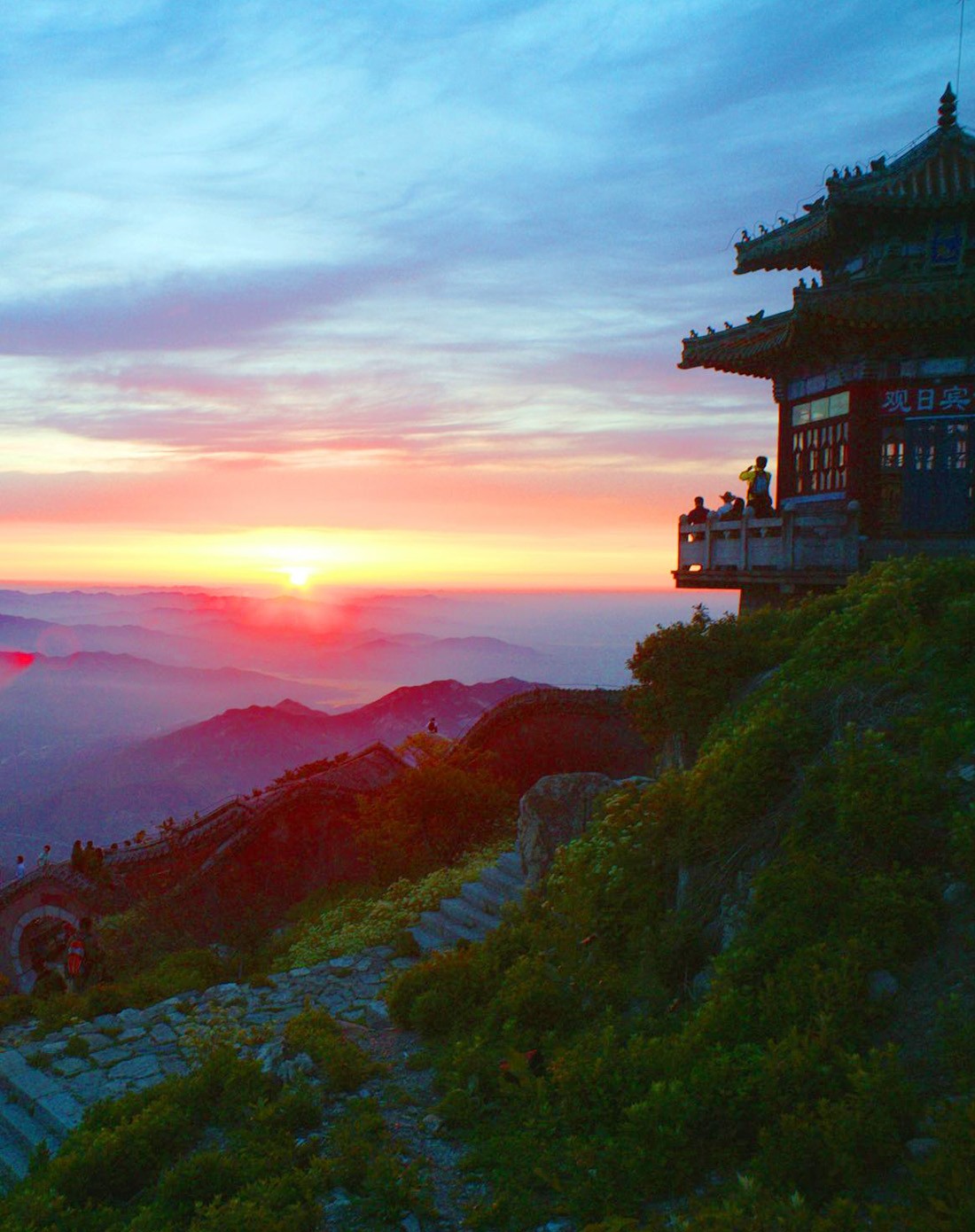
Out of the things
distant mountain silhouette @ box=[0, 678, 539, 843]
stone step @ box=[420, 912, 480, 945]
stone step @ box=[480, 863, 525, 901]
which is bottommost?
distant mountain silhouette @ box=[0, 678, 539, 843]

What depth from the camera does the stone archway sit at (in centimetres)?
2084

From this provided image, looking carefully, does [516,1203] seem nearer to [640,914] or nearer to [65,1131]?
[640,914]

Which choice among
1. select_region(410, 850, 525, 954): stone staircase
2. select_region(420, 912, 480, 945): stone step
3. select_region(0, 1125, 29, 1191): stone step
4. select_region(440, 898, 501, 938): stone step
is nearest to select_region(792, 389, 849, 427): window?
select_region(410, 850, 525, 954): stone staircase

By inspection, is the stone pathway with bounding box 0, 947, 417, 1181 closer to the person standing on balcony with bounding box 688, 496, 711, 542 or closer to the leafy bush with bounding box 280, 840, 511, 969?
the leafy bush with bounding box 280, 840, 511, 969

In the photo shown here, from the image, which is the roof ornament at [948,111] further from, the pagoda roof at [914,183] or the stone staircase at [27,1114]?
the stone staircase at [27,1114]

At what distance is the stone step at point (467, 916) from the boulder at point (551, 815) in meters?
0.77

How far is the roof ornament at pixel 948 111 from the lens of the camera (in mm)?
17234

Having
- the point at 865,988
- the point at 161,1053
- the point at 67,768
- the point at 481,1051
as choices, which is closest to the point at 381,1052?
the point at 481,1051

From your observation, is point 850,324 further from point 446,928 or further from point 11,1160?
point 11,1160

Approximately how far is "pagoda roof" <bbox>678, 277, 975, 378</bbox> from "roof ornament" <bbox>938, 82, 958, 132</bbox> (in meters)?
3.46

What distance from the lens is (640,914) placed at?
830 centimetres

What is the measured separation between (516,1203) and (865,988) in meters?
2.63

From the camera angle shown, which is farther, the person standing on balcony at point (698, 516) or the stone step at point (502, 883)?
the person standing on balcony at point (698, 516)

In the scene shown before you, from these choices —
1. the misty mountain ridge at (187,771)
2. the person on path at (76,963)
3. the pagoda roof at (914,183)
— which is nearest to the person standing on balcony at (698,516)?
the pagoda roof at (914,183)
